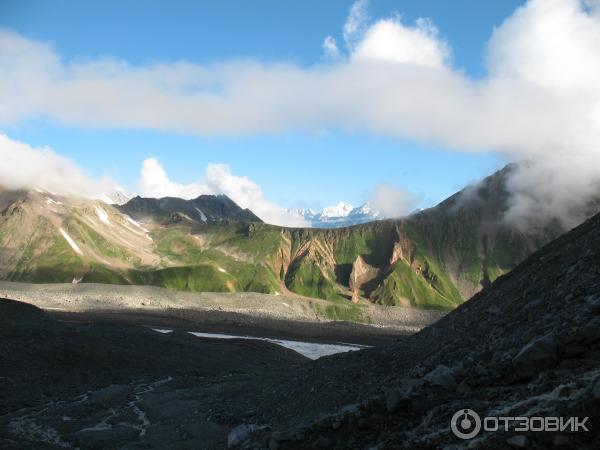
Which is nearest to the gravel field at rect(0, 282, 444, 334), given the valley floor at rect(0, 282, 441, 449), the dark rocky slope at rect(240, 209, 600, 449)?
the valley floor at rect(0, 282, 441, 449)

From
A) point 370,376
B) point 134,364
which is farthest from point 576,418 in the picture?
point 134,364

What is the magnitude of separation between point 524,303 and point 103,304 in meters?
152

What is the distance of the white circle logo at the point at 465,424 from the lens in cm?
1364

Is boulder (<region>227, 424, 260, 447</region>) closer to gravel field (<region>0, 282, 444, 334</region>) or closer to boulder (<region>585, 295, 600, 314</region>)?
boulder (<region>585, 295, 600, 314</region>)

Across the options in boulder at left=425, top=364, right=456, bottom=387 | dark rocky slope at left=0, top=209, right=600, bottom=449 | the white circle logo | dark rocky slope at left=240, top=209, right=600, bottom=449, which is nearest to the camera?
dark rocky slope at left=240, top=209, right=600, bottom=449

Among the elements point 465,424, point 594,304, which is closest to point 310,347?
point 594,304

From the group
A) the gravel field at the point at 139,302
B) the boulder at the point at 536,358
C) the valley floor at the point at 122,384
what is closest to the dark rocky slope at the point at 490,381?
the boulder at the point at 536,358

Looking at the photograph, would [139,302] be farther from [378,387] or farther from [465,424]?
[465,424]

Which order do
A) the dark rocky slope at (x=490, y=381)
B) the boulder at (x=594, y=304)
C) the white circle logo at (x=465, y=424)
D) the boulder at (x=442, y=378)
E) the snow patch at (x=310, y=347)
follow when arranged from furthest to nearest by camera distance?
the snow patch at (x=310, y=347)
the boulder at (x=442, y=378)
the boulder at (x=594, y=304)
the white circle logo at (x=465, y=424)
the dark rocky slope at (x=490, y=381)

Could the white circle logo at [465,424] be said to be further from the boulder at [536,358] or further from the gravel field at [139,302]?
the gravel field at [139,302]

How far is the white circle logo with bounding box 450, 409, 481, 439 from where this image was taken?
13.6 m

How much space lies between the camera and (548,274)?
90.5 feet

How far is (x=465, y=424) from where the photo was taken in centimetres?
1412

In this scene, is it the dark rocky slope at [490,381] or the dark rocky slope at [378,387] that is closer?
the dark rocky slope at [490,381]
